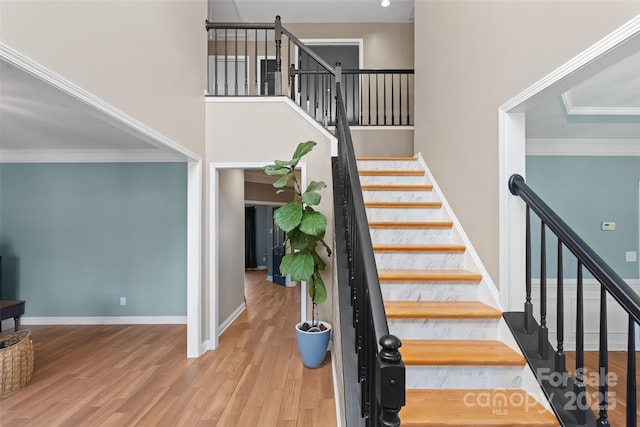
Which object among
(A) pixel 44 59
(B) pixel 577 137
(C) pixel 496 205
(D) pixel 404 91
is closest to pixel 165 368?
(A) pixel 44 59

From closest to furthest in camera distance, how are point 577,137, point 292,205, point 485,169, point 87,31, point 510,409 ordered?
point 510,409, point 87,31, point 485,169, point 292,205, point 577,137

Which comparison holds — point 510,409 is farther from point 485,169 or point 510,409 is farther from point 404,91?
point 404,91

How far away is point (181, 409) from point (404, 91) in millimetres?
5500

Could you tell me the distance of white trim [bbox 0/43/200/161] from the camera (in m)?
1.35

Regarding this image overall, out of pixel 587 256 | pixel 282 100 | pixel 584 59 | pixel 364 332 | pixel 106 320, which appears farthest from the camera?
pixel 106 320

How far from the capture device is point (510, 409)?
1.61 meters

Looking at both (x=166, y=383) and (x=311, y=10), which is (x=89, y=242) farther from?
(x=311, y=10)

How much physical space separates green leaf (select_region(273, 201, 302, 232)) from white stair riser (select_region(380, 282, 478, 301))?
40.3 inches

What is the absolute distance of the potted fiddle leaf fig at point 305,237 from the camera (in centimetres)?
288

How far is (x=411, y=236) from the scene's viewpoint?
2.70m

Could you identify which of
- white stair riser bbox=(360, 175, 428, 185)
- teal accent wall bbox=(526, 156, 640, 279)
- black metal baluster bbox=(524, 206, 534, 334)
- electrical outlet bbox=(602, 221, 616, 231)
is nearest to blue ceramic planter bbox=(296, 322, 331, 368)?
white stair riser bbox=(360, 175, 428, 185)

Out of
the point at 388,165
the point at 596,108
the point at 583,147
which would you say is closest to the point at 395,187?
the point at 388,165

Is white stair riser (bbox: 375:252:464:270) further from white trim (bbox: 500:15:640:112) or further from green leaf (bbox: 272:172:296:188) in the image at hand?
white trim (bbox: 500:15:640:112)

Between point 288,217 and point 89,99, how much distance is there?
5.45 ft
